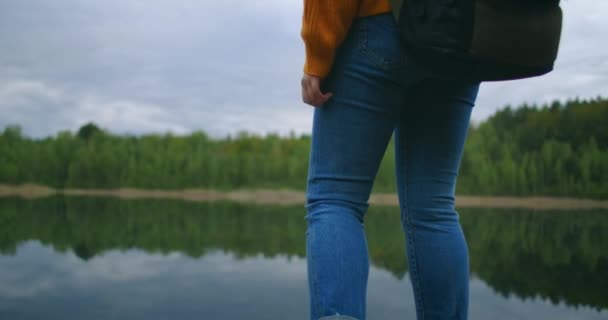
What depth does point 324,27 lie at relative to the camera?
0.69 m

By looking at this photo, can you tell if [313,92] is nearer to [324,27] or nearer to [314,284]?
[324,27]

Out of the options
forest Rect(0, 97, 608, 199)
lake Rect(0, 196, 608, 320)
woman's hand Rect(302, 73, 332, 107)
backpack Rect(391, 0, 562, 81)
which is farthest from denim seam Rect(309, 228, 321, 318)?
forest Rect(0, 97, 608, 199)

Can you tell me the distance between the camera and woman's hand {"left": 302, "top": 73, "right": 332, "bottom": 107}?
2.34 feet

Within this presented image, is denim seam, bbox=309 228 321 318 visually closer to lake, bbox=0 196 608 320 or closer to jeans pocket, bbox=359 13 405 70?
jeans pocket, bbox=359 13 405 70

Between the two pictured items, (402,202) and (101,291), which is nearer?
(402,202)

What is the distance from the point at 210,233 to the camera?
253cm

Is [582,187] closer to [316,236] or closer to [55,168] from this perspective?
[316,236]

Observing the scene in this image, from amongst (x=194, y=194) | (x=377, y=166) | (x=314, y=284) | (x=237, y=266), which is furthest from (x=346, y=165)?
(x=194, y=194)

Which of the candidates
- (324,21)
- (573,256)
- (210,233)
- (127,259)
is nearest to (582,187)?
(573,256)

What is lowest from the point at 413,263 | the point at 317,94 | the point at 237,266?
the point at 237,266

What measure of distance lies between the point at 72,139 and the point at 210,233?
2.45m

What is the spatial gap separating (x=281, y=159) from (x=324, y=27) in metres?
3.59

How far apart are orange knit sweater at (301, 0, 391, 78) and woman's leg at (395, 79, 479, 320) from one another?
148mm

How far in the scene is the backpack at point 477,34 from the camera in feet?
2.12
